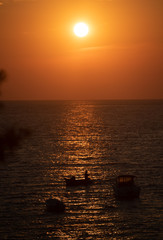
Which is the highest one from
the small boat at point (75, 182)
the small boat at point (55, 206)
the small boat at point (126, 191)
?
the small boat at point (75, 182)

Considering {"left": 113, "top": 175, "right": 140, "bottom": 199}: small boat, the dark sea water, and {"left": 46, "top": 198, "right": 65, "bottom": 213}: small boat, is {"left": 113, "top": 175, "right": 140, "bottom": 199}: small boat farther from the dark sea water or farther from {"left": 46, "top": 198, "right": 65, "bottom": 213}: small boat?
{"left": 46, "top": 198, "right": 65, "bottom": 213}: small boat

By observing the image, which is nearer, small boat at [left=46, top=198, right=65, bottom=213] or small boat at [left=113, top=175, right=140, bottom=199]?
small boat at [left=46, top=198, right=65, bottom=213]

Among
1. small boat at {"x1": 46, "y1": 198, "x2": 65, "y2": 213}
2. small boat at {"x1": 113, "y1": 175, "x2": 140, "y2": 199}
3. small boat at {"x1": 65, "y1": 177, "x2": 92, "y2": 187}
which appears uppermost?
small boat at {"x1": 65, "y1": 177, "x2": 92, "y2": 187}

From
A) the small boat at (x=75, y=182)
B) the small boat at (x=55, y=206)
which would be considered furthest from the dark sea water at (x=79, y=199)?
the small boat at (x=75, y=182)

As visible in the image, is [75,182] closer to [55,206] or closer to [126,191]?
[126,191]

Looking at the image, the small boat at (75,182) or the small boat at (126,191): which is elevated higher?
the small boat at (75,182)

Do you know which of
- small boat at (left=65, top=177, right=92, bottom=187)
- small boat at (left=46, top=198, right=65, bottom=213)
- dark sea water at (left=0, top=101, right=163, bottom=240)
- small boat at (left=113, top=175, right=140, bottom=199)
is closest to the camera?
dark sea water at (left=0, top=101, right=163, bottom=240)

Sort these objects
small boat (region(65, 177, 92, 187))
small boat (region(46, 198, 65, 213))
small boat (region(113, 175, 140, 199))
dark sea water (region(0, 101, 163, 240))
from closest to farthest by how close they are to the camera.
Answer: dark sea water (region(0, 101, 163, 240)) → small boat (region(46, 198, 65, 213)) → small boat (region(113, 175, 140, 199)) → small boat (region(65, 177, 92, 187))

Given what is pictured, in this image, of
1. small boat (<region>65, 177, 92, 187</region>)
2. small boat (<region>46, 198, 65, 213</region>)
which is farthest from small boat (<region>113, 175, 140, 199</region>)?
small boat (<region>46, 198, 65, 213</region>)

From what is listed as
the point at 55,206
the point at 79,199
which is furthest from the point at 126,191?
the point at 55,206

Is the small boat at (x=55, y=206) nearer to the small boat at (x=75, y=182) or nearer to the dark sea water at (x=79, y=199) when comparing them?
the dark sea water at (x=79, y=199)

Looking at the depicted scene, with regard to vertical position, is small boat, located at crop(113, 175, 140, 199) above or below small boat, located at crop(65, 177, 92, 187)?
below

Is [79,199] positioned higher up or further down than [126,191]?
further down

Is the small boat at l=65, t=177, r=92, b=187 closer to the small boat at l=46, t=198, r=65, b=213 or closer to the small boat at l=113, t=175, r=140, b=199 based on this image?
the small boat at l=113, t=175, r=140, b=199
